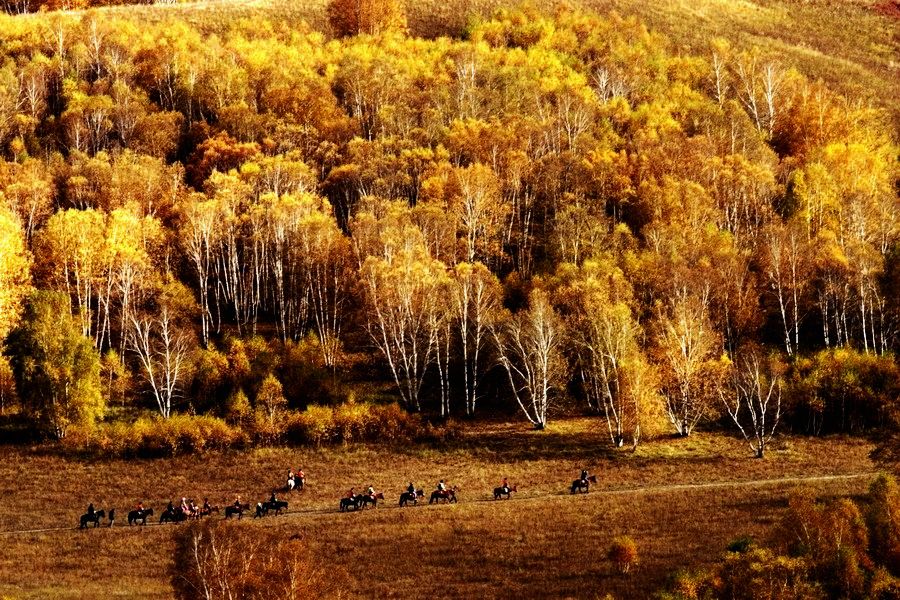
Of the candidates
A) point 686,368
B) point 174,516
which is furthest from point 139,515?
point 686,368

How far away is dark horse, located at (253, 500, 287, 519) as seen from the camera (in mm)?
64938

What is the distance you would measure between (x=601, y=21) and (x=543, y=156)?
60377mm

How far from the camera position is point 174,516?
2532 inches

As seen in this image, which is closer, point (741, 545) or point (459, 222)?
point (741, 545)

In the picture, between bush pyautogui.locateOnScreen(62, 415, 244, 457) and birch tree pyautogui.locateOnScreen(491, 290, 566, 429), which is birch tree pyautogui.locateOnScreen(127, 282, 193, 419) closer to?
bush pyautogui.locateOnScreen(62, 415, 244, 457)

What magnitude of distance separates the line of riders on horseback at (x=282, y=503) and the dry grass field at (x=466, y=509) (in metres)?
0.84

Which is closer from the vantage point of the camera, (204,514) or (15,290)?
(204,514)

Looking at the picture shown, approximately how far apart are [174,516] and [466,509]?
1666 centimetres

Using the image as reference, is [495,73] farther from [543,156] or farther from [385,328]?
[385,328]

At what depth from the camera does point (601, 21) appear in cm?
17212

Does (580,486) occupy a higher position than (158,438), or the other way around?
(158,438)

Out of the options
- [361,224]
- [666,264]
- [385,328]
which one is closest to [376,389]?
[385,328]

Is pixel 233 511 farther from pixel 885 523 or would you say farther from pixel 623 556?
pixel 885 523

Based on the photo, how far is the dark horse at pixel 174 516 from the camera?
2530 inches
